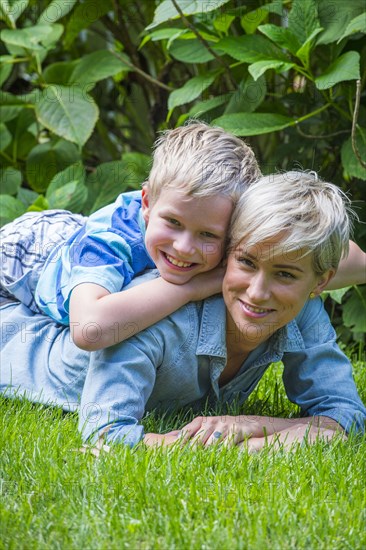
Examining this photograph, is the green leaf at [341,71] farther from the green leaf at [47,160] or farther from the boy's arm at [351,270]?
the green leaf at [47,160]

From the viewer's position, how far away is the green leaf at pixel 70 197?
155 inches

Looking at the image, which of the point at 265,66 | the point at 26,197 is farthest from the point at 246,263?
the point at 26,197

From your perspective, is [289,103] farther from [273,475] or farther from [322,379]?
[273,475]

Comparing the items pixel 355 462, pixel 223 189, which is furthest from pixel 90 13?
pixel 355 462

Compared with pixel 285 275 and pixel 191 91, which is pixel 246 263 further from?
pixel 191 91

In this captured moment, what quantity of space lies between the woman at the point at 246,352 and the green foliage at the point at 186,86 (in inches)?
41.6

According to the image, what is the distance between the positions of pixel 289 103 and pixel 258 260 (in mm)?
2008

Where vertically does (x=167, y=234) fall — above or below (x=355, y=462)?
above

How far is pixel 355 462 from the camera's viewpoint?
2.34 metres

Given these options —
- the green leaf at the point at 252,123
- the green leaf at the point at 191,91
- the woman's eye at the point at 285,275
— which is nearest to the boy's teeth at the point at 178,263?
the woman's eye at the point at 285,275

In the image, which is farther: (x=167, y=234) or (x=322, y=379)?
(x=322, y=379)

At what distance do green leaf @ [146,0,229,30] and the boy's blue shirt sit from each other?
111 cm

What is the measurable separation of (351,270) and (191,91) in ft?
4.62

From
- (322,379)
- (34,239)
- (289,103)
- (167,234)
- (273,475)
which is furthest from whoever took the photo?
(289,103)
